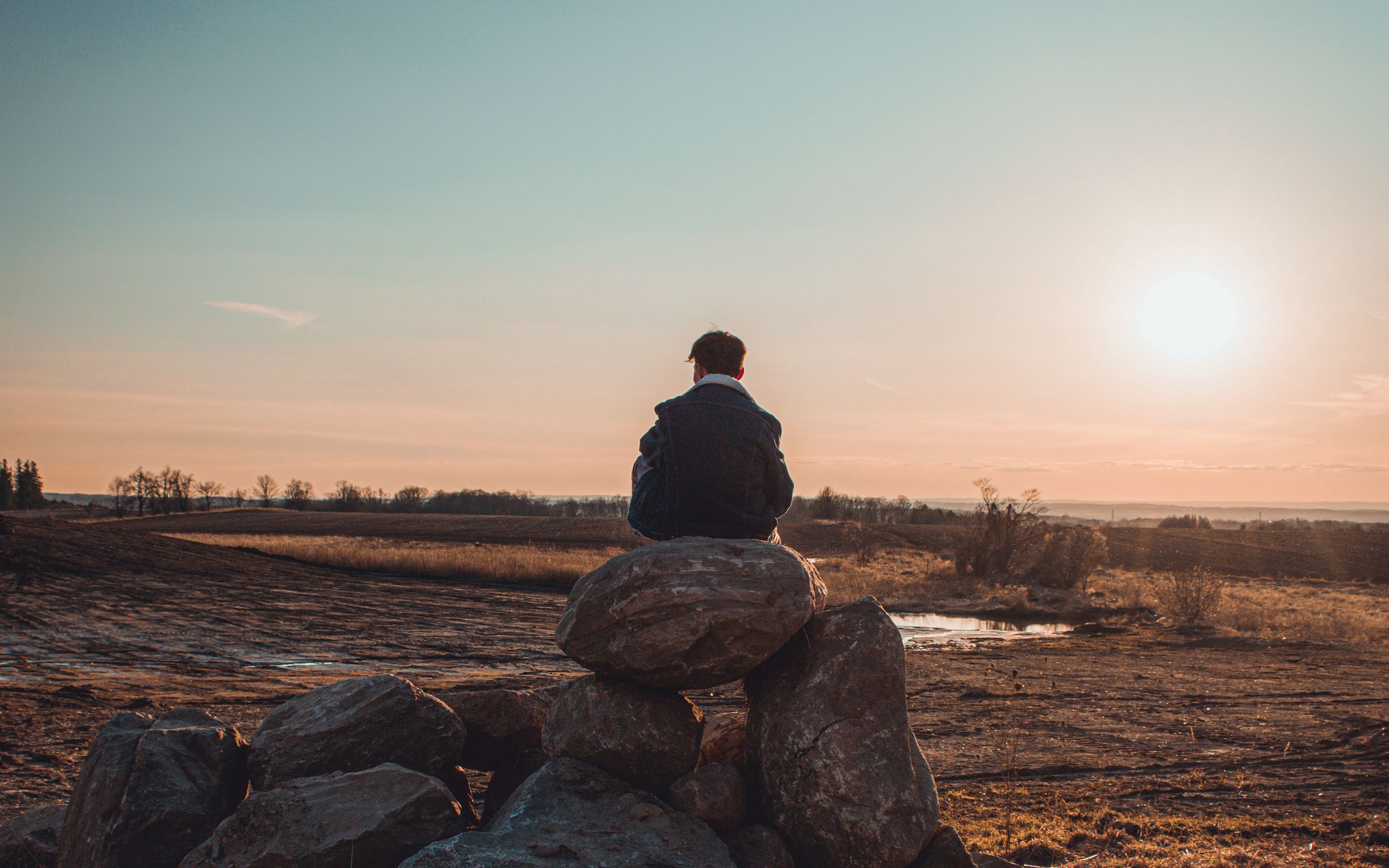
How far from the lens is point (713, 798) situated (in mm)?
4391

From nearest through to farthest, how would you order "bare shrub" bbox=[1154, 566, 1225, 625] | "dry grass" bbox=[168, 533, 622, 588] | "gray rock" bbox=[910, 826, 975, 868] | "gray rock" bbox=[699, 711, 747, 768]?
"gray rock" bbox=[910, 826, 975, 868]
"gray rock" bbox=[699, 711, 747, 768]
"bare shrub" bbox=[1154, 566, 1225, 625]
"dry grass" bbox=[168, 533, 622, 588]

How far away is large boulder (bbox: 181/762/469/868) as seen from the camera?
12.6ft

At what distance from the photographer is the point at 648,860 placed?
3.76m

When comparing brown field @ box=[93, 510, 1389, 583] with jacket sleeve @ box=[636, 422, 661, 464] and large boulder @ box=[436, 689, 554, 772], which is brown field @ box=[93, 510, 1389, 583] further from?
jacket sleeve @ box=[636, 422, 661, 464]

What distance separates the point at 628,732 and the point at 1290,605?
37986mm

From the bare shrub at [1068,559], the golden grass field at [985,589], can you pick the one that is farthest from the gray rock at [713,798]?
the bare shrub at [1068,559]

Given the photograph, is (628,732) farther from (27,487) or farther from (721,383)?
(27,487)

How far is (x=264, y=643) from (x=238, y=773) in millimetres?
14456

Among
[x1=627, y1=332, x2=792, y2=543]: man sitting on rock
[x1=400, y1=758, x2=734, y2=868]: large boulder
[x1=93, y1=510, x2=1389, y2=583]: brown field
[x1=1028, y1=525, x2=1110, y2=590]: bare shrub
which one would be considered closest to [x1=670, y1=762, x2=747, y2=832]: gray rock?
[x1=400, y1=758, x2=734, y2=868]: large boulder

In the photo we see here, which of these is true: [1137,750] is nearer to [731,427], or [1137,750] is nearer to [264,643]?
[731,427]

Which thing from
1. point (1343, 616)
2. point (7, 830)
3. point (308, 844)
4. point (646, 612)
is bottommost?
point (1343, 616)

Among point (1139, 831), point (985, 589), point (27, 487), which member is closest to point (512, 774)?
point (1139, 831)

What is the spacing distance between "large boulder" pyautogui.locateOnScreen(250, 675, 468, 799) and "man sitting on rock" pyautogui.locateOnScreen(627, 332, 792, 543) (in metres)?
1.79

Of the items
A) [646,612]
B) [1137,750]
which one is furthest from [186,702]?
[1137,750]
